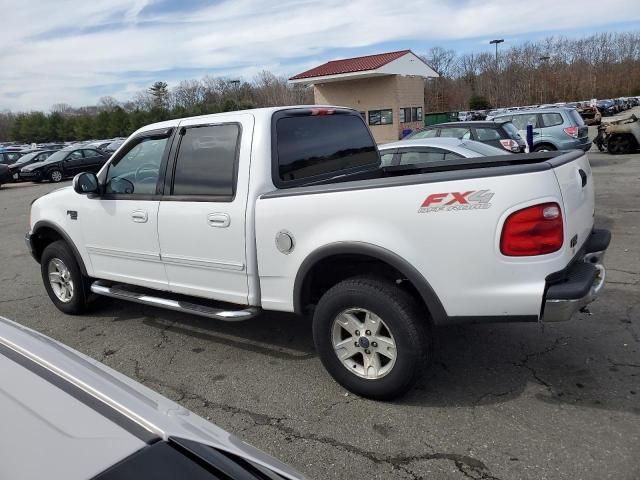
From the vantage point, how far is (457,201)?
9.55ft

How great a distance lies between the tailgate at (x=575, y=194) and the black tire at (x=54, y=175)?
2530cm

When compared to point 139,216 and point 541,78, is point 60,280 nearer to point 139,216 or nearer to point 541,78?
point 139,216

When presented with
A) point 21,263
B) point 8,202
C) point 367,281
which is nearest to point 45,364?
point 367,281

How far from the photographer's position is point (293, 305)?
3.68m

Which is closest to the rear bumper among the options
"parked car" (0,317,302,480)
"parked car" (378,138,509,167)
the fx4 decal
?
the fx4 decal

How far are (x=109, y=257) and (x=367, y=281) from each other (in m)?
2.62

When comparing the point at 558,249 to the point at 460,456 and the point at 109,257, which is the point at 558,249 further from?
the point at 109,257

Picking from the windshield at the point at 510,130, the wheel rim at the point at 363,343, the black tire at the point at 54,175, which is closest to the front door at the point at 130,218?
the wheel rim at the point at 363,343

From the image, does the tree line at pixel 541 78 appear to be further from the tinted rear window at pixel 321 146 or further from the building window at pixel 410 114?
the tinted rear window at pixel 321 146

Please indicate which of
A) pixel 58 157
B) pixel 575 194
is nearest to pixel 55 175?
pixel 58 157

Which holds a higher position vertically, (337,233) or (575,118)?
(575,118)

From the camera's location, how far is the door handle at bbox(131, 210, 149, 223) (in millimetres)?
4348

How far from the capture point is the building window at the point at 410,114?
113 ft

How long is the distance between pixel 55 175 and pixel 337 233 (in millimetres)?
24794
